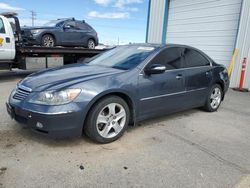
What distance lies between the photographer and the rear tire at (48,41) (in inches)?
372

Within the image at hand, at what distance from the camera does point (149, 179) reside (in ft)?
8.05

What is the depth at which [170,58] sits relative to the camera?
4078mm

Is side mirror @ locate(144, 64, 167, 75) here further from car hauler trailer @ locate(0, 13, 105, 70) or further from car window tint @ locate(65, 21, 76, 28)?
car window tint @ locate(65, 21, 76, 28)

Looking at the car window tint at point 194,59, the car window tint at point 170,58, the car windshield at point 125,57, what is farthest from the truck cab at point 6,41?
the car window tint at point 194,59

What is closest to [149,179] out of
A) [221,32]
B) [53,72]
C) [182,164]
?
[182,164]

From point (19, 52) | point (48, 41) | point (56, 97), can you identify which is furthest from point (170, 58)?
point (48, 41)

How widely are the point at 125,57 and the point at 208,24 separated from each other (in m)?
6.61

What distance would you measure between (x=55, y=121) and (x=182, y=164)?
1.65 metres

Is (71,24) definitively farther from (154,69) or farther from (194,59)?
(154,69)

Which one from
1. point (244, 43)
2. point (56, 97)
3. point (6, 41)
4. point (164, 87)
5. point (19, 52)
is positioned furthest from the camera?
point (19, 52)

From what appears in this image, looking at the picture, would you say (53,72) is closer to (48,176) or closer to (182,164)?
(48,176)

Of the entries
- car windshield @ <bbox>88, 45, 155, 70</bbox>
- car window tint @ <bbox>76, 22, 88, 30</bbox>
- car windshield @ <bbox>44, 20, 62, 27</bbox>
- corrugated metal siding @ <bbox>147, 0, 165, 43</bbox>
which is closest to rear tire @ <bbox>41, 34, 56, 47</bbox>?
car windshield @ <bbox>44, 20, 62, 27</bbox>

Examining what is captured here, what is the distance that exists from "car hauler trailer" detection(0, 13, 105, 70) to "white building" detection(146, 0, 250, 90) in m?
4.56

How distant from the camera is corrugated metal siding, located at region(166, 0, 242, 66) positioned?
8.45 metres
